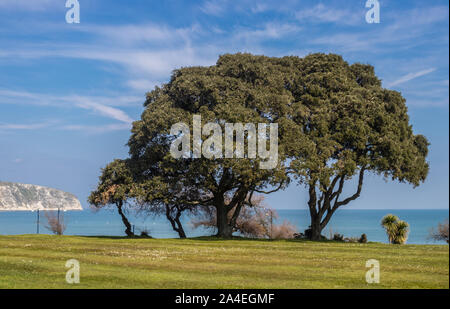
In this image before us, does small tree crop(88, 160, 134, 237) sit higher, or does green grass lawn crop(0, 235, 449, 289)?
→ small tree crop(88, 160, 134, 237)

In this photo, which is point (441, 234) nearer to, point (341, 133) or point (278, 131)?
point (341, 133)

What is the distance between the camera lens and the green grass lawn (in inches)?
652

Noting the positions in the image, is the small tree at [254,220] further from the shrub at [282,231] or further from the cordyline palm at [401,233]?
the cordyline palm at [401,233]

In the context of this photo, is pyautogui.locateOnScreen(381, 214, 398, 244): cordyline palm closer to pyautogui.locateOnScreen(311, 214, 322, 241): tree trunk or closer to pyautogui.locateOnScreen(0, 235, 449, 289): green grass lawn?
pyautogui.locateOnScreen(311, 214, 322, 241): tree trunk

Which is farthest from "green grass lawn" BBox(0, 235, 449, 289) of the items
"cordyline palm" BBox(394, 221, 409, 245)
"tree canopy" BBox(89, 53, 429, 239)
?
"cordyline palm" BBox(394, 221, 409, 245)

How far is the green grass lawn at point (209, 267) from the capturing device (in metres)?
16.6

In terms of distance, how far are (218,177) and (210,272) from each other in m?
17.4

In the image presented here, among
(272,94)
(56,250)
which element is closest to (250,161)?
(272,94)

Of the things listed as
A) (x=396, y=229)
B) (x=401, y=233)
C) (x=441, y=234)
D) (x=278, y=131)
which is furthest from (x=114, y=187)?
(x=441, y=234)

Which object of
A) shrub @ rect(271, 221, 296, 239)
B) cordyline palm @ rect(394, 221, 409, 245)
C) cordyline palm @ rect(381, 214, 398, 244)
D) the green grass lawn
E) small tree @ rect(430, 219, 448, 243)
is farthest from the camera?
shrub @ rect(271, 221, 296, 239)

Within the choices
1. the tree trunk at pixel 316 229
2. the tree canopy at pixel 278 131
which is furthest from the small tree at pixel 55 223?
the tree trunk at pixel 316 229

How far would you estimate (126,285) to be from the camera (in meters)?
15.9

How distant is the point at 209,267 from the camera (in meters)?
20.5

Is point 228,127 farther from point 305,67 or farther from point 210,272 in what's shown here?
point 210,272
